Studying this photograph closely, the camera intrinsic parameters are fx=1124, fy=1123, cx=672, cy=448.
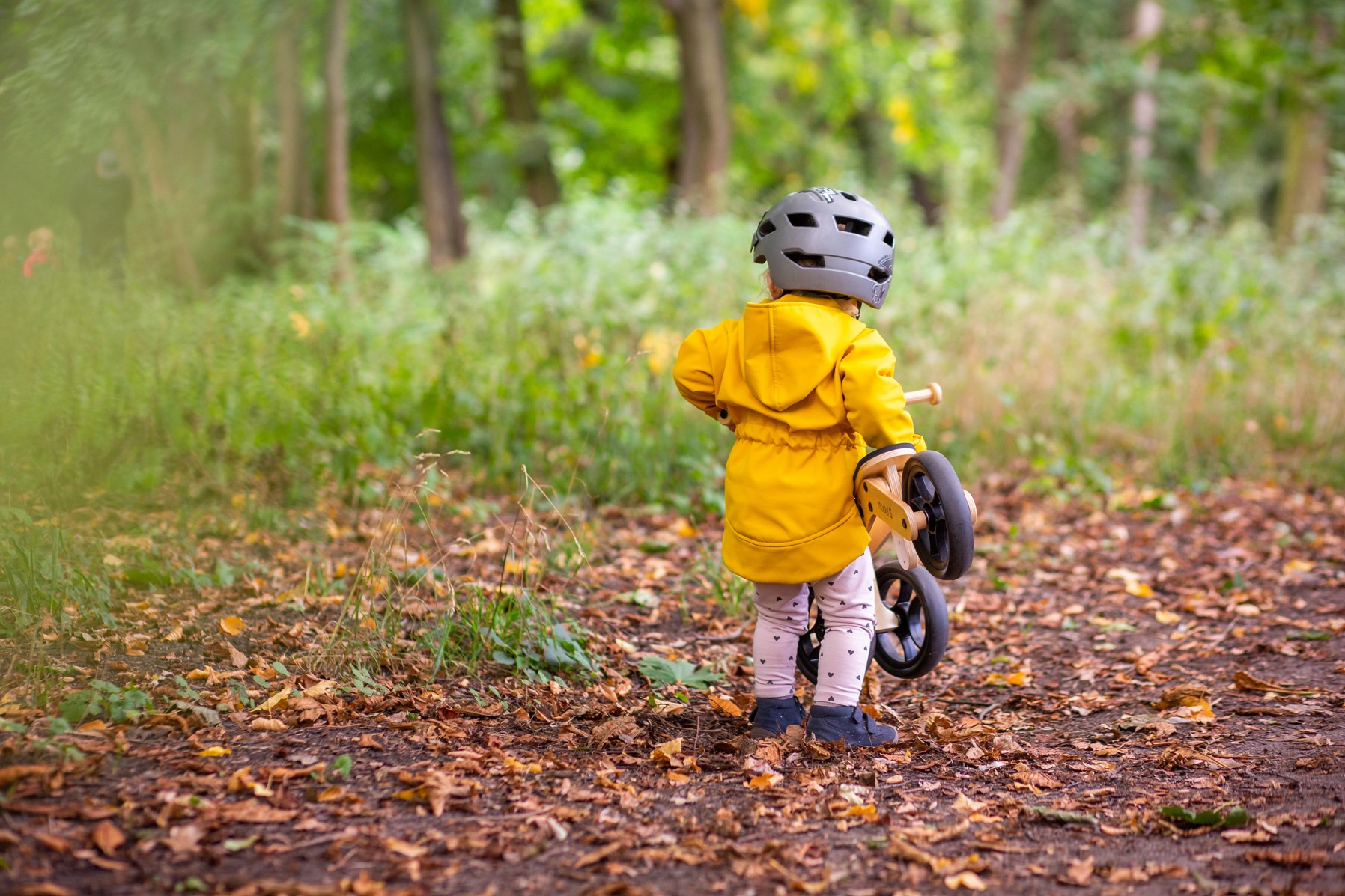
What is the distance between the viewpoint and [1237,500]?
22.8 feet

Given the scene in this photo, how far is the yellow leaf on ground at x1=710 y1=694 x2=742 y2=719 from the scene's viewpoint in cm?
399

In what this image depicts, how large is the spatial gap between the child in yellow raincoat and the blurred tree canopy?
3149mm

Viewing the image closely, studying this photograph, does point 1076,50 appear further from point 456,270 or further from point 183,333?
point 183,333

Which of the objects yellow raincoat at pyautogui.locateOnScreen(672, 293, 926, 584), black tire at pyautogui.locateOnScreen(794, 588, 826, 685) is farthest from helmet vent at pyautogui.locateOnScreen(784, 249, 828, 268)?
black tire at pyautogui.locateOnScreen(794, 588, 826, 685)

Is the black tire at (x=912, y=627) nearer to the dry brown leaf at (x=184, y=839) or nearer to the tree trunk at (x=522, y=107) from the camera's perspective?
the dry brown leaf at (x=184, y=839)

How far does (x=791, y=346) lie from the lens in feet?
11.3

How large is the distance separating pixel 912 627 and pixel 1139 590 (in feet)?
6.83

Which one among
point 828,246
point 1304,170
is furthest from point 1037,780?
point 1304,170

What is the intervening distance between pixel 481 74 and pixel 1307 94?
11.9 m

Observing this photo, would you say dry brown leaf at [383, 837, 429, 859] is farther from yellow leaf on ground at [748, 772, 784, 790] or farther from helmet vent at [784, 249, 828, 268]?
helmet vent at [784, 249, 828, 268]

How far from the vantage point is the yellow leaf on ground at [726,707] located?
13.1ft

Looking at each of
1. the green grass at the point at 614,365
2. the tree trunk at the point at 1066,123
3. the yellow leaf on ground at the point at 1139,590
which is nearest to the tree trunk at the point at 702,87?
the green grass at the point at 614,365

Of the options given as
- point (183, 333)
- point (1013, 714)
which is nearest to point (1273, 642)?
point (1013, 714)

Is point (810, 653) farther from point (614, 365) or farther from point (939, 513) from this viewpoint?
point (614, 365)
